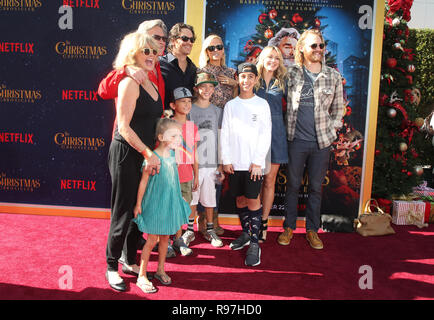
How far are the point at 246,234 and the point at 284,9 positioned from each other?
294 cm

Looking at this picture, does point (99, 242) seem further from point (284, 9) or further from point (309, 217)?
point (284, 9)

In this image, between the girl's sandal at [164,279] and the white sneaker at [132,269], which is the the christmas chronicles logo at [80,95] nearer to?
the white sneaker at [132,269]

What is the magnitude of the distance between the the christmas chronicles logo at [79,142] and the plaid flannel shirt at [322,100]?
2.59 meters

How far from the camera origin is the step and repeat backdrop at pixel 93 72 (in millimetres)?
4504

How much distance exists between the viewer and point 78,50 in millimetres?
4598

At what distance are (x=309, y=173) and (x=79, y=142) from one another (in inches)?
122

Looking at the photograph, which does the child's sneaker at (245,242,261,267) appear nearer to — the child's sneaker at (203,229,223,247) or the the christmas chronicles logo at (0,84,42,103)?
the child's sneaker at (203,229,223,247)

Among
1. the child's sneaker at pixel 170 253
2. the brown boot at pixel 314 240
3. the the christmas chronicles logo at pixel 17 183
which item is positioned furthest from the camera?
the the christmas chronicles logo at pixel 17 183

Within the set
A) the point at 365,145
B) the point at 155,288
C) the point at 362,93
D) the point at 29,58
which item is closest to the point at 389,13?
the point at 362,93

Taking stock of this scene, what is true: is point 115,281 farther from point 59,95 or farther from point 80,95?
point 59,95

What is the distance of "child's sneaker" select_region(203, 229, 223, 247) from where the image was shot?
3809 mm

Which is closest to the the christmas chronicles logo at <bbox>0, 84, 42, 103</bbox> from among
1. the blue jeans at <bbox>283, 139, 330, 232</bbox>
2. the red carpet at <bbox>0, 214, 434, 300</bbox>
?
the red carpet at <bbox>0, 214, 434, 300</bbox>

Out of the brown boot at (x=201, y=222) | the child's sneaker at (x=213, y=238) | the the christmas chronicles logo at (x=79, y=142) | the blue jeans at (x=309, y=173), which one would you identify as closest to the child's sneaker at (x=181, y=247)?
the child's sneaker at (x=213, y=238)

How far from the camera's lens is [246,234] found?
3844mm
